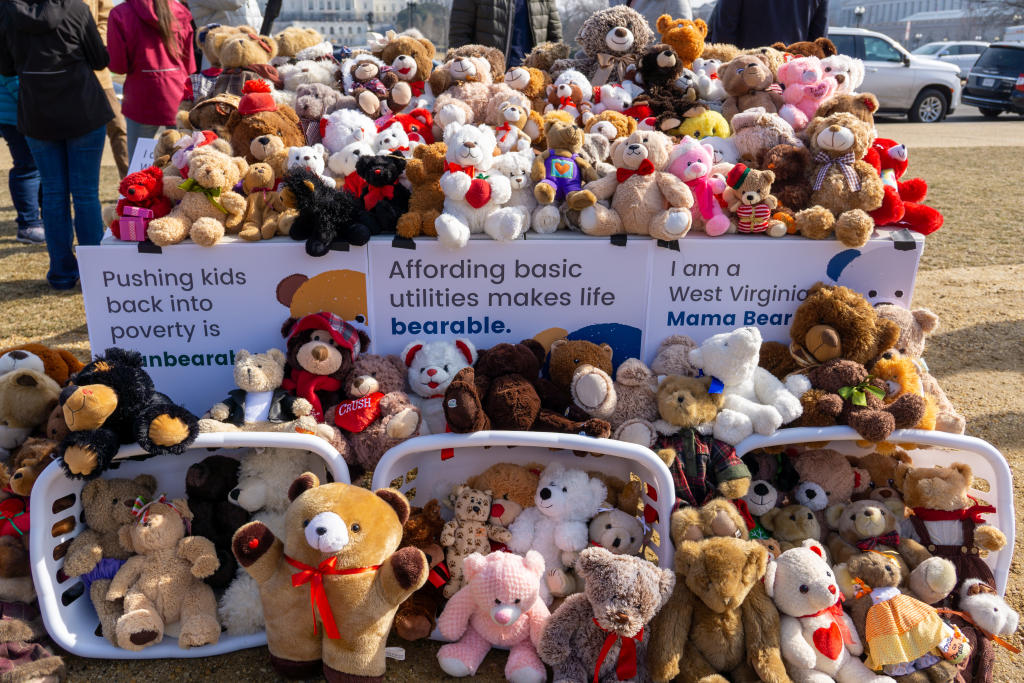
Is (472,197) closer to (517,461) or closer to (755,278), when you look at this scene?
(517,461)

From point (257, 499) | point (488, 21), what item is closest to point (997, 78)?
point (488, 21)

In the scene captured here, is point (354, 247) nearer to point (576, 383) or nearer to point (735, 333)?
point (576, 383)

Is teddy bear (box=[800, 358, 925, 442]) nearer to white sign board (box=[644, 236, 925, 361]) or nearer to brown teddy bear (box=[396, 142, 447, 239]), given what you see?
white sign board (box=[644, 236, 925, 361])

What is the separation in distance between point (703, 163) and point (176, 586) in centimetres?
251

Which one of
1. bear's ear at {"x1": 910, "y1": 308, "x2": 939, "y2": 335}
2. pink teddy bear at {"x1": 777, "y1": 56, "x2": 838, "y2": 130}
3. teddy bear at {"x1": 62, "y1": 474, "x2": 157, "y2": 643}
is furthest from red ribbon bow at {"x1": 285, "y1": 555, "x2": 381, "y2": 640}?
pink teddy bear at {"x1": 777, "y1": 56, "x2": 838, "y2": 130}

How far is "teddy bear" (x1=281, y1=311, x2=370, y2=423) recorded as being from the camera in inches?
104

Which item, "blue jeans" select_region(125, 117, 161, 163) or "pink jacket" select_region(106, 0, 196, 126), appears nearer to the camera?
"pink jacket" select_region(106, 0, 196, 126)

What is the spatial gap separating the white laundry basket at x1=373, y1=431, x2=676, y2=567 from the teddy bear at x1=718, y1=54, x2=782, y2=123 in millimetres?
2209

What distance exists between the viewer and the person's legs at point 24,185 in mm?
5613

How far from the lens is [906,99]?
14406 mm

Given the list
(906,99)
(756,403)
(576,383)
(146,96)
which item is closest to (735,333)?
(756,403)

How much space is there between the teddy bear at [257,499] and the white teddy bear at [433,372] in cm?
43

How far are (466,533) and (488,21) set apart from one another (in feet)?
12.6

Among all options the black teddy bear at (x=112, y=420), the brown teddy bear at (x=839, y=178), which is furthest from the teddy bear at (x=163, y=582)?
the brown teddy bear at (x=839, y=178)
